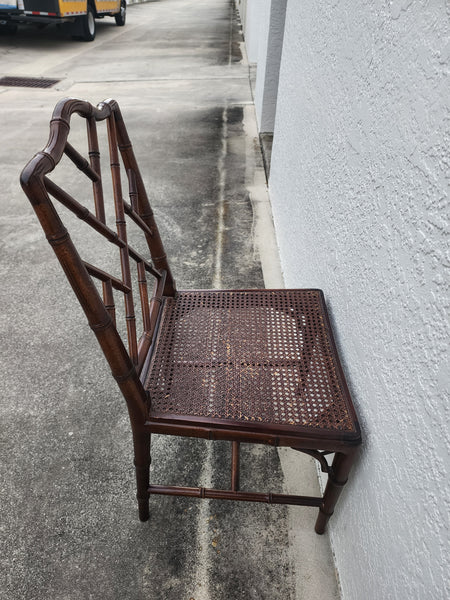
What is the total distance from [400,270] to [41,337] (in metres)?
1.78

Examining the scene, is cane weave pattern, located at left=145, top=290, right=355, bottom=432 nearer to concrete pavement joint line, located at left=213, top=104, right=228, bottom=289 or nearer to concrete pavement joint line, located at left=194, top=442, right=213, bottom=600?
concrete pavement joint line, located at left=194, top=442, right=213, bottom=600

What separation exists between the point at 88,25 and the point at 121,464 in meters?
11.0

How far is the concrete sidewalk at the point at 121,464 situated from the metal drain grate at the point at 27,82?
10.7 ft

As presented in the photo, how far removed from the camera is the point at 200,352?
45.4 inches

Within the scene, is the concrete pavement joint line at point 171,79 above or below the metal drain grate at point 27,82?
above

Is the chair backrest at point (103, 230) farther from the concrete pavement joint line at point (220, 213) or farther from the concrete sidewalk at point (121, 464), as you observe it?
the concrete pavement joint line at point (220, 213)

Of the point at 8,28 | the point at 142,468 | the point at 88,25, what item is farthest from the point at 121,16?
the point at 142,468

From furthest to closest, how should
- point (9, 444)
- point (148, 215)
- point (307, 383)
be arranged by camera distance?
point (9, 444), point (148, 215), point (307, 383)

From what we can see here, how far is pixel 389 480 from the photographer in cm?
76

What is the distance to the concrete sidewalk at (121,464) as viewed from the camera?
1149 mm

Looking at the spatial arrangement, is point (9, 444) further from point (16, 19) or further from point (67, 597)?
point (16, 19)

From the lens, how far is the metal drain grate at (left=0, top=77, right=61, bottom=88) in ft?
19.3

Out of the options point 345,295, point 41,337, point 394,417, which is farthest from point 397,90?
point 41,337

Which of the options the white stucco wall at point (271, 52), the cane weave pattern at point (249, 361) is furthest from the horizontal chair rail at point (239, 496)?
the white stucco wall at point (271, 52)
